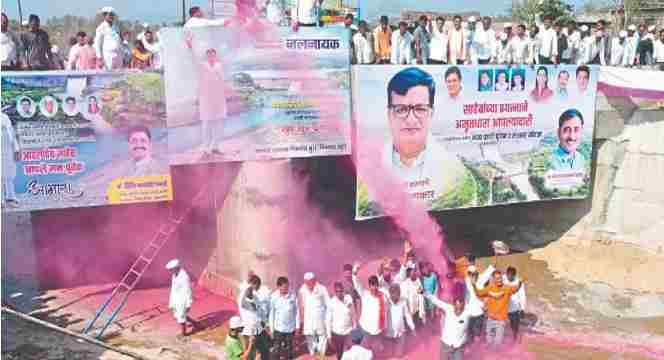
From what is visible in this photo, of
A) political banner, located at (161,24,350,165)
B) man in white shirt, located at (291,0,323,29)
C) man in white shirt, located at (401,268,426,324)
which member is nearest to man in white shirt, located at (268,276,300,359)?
man in white shirt, located at (401,268,426,324)

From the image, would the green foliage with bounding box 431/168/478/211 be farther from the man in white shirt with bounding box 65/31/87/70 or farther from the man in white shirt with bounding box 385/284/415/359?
the man in white shirt with bounding box 65/31/87/70

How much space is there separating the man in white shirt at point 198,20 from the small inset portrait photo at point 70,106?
2.07 meters

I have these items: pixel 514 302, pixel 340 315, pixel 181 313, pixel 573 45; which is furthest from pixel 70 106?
pixel 573 45

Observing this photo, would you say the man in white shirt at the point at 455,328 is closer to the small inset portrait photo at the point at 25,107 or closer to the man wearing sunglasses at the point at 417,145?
the man wearing sunglasses at the point at 417,145

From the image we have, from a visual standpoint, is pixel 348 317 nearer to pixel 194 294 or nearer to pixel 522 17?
pixel 194 294

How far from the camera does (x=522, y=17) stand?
2991cm

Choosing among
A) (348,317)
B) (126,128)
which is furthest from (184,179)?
(348,317)

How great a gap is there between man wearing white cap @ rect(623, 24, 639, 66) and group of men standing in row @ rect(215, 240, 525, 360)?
8.31 metres

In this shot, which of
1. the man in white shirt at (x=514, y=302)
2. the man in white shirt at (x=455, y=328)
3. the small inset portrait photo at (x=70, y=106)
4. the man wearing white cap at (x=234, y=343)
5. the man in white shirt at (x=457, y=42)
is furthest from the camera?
the man in white shirt at (x=457, y=42)

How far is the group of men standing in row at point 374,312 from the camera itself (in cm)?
917

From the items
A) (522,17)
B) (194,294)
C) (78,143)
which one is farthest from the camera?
(522,17)

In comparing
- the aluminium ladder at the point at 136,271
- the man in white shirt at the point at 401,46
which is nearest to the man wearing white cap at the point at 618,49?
the man in white shirt at the point at 401,46

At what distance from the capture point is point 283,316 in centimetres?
930

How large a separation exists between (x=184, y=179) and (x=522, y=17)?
21602mm
